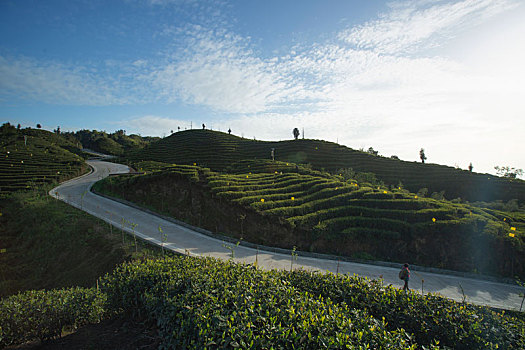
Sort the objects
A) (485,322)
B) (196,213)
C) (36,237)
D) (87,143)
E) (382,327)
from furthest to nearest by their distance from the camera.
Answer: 1. (87,143)
2. (196,213)
3. (36,237)
4. (485,322)
5. (382,327)

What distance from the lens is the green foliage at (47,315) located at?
555 cm

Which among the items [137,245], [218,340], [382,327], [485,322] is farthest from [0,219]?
[485,322]

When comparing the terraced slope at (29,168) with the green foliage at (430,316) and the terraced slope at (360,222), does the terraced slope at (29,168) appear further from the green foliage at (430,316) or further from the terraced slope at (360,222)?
the green foliage at (430,316)

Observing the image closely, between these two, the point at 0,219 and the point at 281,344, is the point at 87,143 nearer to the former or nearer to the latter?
the point at 0,219

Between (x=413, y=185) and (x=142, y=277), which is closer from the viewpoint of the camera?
(x=142, y=277)

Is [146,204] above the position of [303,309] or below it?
below

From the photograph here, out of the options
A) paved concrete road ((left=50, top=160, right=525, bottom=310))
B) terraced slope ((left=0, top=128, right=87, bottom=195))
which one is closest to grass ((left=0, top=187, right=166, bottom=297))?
paved concrete road ((left=50, top=160, right=525, bottom=310))

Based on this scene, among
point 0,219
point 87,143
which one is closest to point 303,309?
point 0,219

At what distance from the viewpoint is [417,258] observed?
1366 cm

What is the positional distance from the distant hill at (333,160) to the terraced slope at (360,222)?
1647cm

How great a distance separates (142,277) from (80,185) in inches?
1271

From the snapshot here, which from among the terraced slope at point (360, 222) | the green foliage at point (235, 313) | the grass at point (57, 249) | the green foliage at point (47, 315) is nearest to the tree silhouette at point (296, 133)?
the terraced slope at point (360, 222)

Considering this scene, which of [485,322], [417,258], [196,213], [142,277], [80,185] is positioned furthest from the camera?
[80,185]

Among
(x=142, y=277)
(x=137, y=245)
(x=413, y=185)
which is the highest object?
(x=413, y=185)
